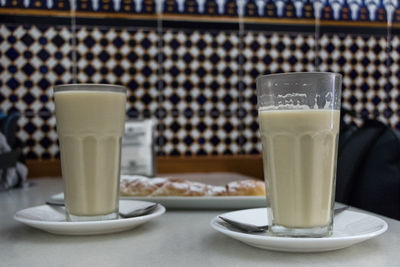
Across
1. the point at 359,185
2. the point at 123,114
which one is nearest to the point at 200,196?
the point at 123,114

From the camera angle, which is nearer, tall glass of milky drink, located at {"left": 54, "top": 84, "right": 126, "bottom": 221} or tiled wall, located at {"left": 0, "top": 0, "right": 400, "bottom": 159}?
tall glass of milky drink, located at {"left": 54, "top": 84, "right": 126, "bottom": 221}

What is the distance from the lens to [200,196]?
1265 mm

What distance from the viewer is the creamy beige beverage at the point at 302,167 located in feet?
2.82

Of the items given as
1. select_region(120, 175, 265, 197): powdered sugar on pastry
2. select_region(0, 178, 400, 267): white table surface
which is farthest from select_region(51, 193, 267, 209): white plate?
select_region(0, 178, 400, 267): white table surface

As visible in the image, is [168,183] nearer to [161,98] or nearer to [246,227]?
[246,227]

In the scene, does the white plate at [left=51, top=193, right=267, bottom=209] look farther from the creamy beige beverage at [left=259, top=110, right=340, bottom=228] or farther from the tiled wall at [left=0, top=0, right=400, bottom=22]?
the tiled wall at [left=0, top=0, right=400, bottom=22]

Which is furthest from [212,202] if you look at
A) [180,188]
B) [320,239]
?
[320,239]

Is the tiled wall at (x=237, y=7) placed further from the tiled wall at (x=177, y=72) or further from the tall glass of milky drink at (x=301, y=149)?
the tall glass of milky drink at (x=301, y=149)

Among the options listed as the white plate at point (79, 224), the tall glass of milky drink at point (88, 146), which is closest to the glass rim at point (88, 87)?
the tall glass of milky drink at point (88, 146)

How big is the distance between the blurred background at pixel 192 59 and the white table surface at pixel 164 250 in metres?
2.12

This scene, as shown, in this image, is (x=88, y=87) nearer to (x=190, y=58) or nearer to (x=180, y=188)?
(x=180, y=188)

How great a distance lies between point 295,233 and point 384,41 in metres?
2.97

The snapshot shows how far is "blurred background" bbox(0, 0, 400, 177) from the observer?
3.05 metres

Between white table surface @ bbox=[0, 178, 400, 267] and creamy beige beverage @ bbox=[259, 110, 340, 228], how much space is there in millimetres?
97
